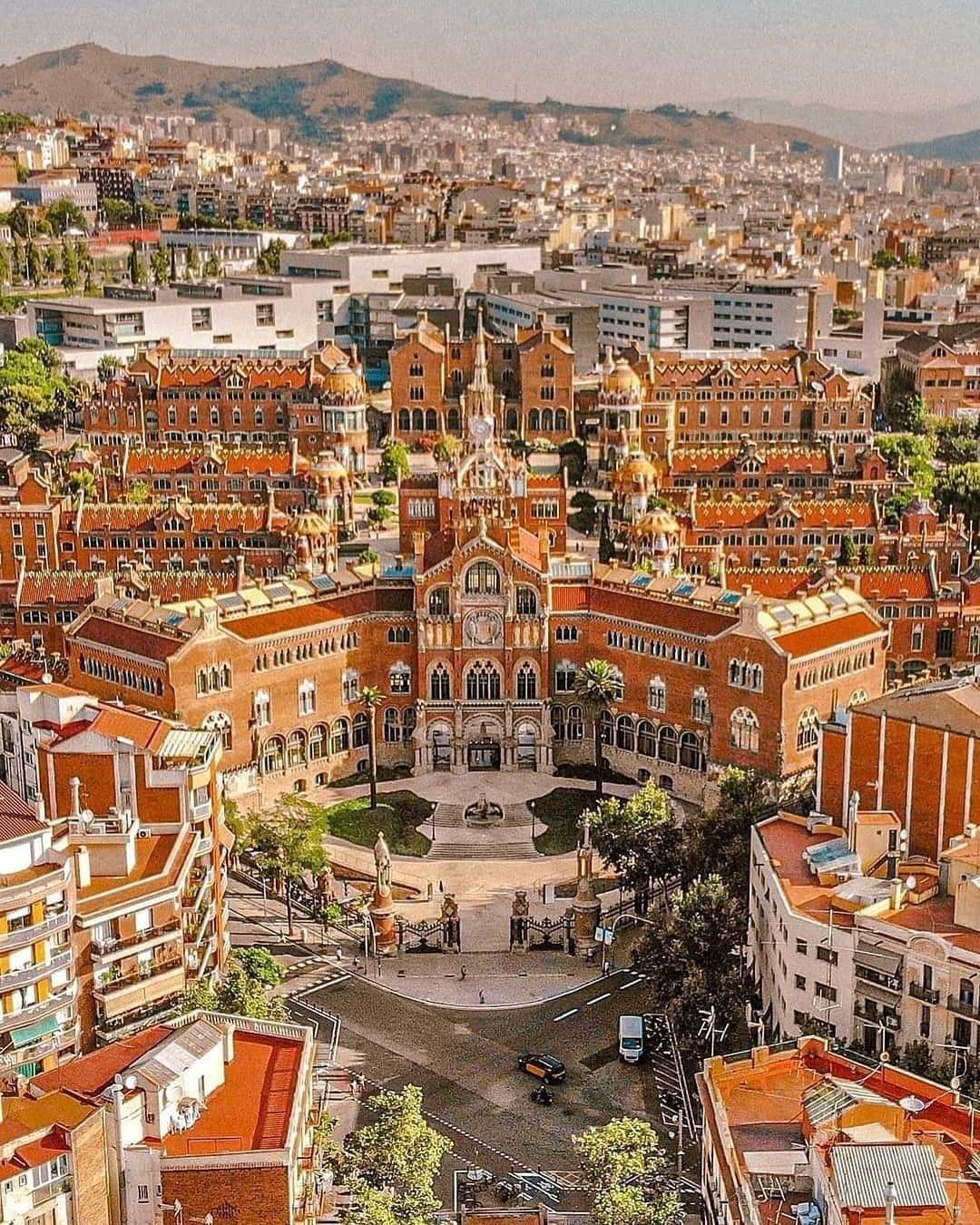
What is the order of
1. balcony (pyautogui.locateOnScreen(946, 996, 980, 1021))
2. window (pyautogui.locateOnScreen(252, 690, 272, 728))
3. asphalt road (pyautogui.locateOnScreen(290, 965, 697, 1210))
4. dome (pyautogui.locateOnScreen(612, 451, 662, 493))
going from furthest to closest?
dome (pyautogui.locateOnScreen(612, 451, 662, 493)) < window (pyautogui.locateOnScreen(252, 690, 272, 728)) < asphalt road (pyautogui.locateOnScreen(290, 965, 697, 1210)) < balcony (pyautogui.locateOnScreen(946, 996, 980, 1021))

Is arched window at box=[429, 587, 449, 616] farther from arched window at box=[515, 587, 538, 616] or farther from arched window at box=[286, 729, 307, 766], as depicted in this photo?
arched window at box=[286, 729, 307, 766]

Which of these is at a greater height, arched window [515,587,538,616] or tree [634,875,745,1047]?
arched window [515,587,538,616]

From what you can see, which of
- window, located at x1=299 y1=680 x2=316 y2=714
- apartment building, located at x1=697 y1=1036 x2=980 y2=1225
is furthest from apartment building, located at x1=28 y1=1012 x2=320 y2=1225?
window, located at x1=299 y1=680 x2=316 y2=714

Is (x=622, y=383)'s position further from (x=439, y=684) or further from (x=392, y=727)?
(x=392, y=727)

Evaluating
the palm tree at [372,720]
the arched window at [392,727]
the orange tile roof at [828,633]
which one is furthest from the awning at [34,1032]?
the orange tile roof at [828,633]

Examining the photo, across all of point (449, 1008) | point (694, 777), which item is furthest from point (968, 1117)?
point (694, 777)

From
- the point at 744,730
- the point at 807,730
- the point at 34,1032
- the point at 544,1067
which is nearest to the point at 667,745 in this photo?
the point at 744,730

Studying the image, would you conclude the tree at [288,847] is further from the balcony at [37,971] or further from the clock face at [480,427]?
the clock face at [480,427]
